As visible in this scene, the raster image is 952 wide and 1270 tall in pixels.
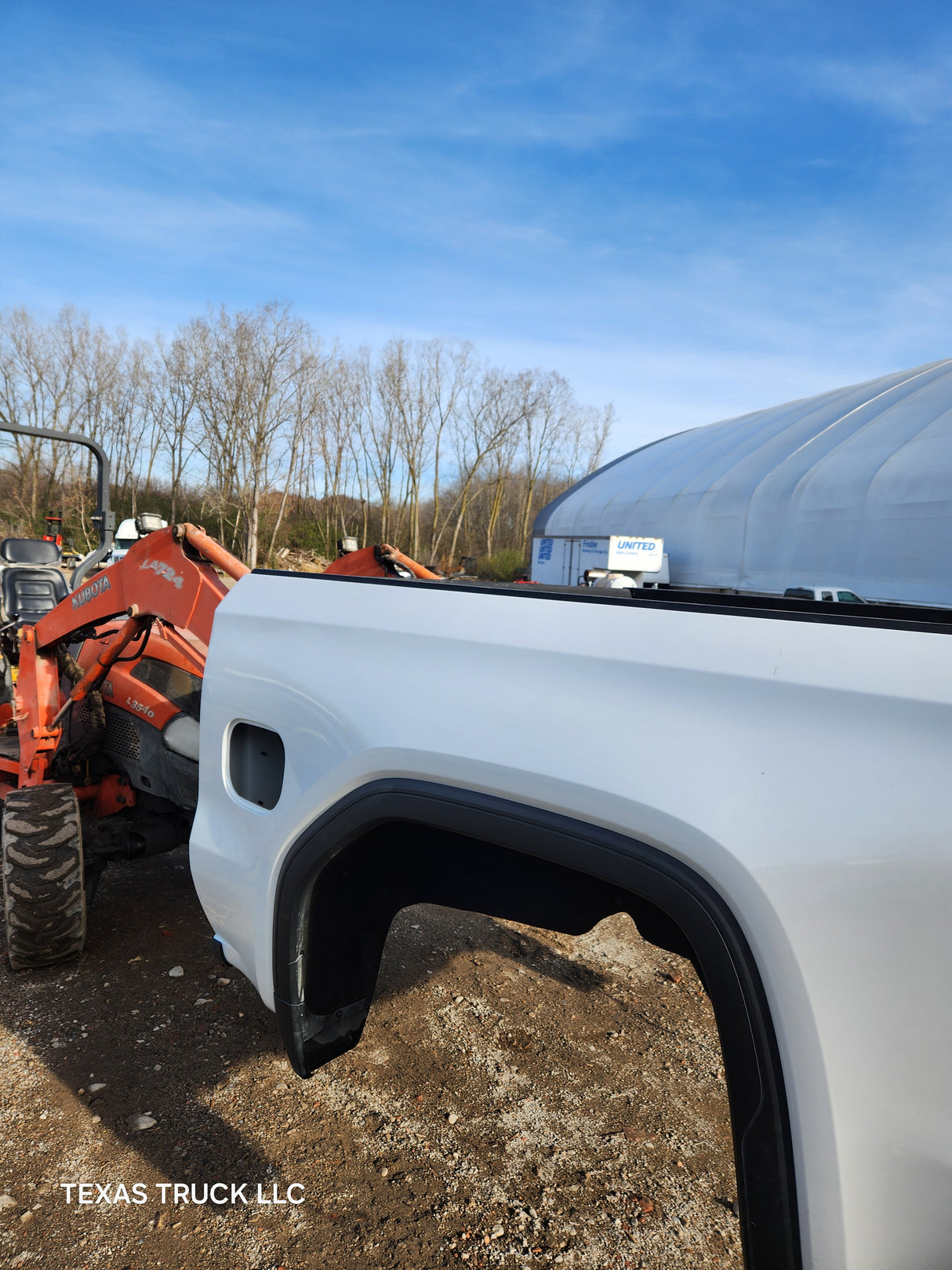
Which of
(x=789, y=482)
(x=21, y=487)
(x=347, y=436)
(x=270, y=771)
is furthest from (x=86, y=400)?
(x=270, y=771)

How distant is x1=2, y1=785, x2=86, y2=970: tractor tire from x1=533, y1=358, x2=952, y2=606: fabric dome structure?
52.7ft

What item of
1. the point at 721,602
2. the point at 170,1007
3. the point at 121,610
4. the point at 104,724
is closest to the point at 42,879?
the point at 170,1007

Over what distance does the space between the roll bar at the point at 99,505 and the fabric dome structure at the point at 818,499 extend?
1541 centimetres

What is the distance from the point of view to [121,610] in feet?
10.2

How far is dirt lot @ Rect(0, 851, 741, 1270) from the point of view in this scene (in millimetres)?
1980

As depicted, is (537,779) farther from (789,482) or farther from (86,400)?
(86,400)

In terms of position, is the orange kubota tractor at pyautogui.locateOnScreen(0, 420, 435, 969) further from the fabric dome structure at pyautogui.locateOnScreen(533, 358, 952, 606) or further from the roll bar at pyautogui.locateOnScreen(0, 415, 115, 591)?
the fabric dome structure at pyautogui.locateOnScreen(533, 358, 952, 606)

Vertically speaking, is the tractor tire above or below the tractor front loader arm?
below

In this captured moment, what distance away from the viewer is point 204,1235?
1.96m

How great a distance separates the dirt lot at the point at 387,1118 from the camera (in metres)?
1.98

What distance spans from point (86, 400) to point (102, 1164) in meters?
34.4

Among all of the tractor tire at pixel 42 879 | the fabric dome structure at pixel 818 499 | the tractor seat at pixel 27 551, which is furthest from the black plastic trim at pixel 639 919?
the fabric dome structure at pixel 818 499

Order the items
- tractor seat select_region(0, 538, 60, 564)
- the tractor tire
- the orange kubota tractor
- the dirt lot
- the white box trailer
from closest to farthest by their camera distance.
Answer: the dirt lot
the orange kubota tractor
the tractor tire
tractor seat select_region(0, 538, 60, 564)
the white box trailer

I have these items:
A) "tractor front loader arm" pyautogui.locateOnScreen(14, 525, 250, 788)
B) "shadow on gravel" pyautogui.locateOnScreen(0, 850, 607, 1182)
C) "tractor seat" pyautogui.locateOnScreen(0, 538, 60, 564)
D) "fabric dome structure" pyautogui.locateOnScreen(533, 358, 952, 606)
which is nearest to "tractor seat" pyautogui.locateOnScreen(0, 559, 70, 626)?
"tractor seat" pyautogui.locateOnScreen(0, 538, 60, 564)
